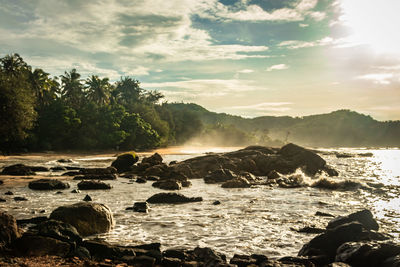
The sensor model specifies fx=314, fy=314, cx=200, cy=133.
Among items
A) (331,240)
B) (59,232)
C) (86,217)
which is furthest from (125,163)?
(331,240)

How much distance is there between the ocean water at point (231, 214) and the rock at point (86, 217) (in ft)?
1.32

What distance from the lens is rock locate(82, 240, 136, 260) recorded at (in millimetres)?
7727

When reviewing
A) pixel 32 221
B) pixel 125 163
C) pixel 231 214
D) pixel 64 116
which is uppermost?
pixel 64 116

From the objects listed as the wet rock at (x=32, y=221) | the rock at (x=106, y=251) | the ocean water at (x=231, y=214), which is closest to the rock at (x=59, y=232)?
the rock at (x=106, y=251)

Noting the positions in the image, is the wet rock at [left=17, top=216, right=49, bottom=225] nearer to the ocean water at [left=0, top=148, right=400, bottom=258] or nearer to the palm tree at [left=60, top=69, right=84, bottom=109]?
the ocean water at [left=0, top=148, right=400, bottom=258]

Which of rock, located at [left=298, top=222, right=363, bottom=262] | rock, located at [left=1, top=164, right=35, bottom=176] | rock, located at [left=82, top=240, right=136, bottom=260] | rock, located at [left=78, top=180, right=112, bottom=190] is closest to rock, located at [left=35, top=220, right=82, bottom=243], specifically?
rock, located at [left=82, top=240, right=136, bottom=260]

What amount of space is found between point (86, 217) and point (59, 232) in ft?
5.78

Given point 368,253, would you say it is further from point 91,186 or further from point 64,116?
point 64,116

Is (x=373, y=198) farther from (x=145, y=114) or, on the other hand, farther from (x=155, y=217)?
(x=145, y=114)

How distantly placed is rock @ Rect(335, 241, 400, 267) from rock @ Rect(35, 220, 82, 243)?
667 cm

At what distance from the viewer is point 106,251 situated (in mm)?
7840

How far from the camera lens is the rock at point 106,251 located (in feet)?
25.3

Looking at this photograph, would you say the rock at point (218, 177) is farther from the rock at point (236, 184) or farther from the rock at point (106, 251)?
the rock at point (106, 251)

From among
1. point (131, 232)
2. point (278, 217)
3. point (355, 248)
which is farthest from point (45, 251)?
point (278, 217)
